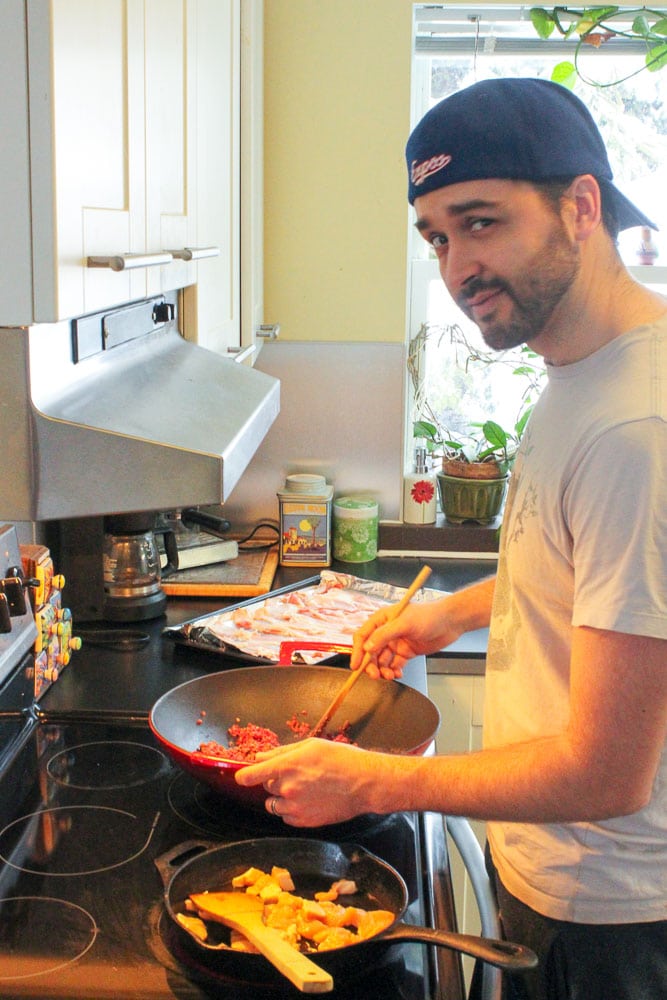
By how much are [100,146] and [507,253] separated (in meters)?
0.42

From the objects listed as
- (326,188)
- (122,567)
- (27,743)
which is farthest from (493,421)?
(27,743)

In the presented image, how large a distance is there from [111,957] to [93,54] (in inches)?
34.7

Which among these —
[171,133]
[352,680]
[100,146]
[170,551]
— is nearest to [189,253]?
[171,133]

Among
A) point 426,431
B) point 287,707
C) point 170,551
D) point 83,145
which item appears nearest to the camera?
point 83,145

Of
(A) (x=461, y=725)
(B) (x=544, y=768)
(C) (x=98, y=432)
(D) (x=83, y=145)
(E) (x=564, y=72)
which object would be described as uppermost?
(E) (x=564, y=72)

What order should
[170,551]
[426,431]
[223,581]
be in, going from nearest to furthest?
[170,551]
[223,581]
[426,431]

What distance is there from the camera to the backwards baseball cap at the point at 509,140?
3.67 ft

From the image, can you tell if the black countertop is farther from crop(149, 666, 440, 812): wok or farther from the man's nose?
the man's nose

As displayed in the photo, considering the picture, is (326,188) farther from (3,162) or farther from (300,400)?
(3,162)

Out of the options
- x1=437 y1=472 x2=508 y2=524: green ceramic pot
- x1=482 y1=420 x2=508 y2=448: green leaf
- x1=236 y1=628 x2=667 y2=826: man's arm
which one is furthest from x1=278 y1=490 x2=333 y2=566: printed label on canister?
x1=236 y1=628 x2=667 y2=826: man's arm

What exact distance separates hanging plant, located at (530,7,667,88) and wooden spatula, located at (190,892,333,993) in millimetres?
2184

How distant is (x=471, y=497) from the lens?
2.80 metres

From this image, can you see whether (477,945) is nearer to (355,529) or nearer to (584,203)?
(584,203)

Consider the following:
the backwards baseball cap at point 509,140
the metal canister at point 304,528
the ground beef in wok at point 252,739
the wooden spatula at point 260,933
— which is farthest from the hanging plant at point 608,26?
the wooden spatula at point 260,933
